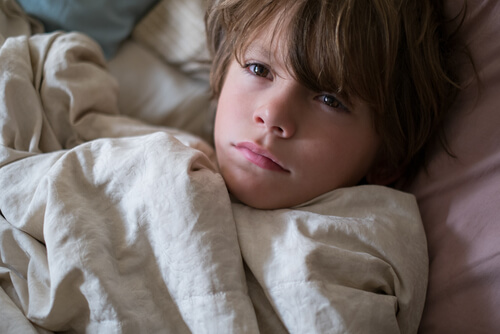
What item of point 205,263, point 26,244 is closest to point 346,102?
point 205,263

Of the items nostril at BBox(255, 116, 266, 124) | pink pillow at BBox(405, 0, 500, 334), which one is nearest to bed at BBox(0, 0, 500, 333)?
pink pillow at BBox(405, 0, 500, 334)

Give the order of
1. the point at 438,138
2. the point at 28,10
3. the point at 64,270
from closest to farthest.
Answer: the point at 64,270, the point at 438,138, the point at 28,10

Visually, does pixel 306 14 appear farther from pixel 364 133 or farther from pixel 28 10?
pixel 28 10

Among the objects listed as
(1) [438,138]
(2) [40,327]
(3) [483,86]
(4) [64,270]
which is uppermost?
(3) [483,86]

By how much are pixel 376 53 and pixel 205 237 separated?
1.39ft

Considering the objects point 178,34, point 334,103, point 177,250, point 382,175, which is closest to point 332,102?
point 334,103

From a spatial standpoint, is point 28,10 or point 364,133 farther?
point 28,10

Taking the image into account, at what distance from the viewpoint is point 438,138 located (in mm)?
963

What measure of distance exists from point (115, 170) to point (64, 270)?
18 cm

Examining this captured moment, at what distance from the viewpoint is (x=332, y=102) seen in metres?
0.85

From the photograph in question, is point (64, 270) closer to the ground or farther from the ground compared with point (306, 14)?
closer to the ground

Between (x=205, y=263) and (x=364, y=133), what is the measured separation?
382 millimetres

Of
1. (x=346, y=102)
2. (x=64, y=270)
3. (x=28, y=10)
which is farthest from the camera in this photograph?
(x=28, y=10)

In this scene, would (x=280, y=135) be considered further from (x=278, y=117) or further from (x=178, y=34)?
(x=178, y=34)
